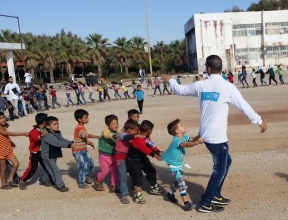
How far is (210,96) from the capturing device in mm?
3922

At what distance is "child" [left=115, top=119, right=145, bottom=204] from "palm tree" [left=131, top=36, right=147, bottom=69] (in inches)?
2015

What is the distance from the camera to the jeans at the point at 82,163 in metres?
5.43

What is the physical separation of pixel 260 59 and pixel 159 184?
49561 mm

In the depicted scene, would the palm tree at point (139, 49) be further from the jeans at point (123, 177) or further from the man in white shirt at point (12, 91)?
the jeans at point (123, 177)

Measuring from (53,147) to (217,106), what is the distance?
293 cm

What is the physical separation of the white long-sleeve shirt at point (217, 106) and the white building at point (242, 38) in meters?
46.6

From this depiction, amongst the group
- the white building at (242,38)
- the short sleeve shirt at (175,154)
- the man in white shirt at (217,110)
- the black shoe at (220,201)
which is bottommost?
the black shoe at (220,201)

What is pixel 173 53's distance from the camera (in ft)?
211

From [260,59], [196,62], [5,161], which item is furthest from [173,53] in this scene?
[5,161]

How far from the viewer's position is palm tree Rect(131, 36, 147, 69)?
55.5 meters

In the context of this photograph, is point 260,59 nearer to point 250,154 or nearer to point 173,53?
point 173,53

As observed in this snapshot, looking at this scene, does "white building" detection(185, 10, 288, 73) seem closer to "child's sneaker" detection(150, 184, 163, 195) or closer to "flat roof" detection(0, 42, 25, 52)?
"flat roof" detection(0, 42, 25, 52)

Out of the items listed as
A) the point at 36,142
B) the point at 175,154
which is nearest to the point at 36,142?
the point at 36,142

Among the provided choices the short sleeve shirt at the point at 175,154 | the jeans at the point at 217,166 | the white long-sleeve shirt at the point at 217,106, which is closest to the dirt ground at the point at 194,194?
the jeans at the point at 217,166
